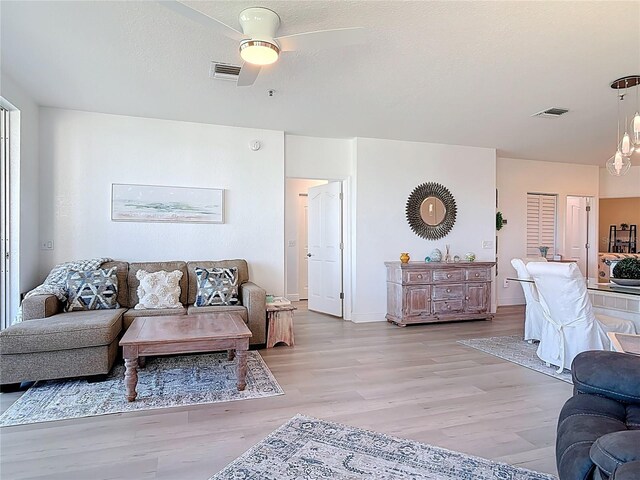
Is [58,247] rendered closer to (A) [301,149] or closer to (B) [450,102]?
(A) [301,149]

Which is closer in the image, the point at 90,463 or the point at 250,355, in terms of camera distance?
the point at 90,463

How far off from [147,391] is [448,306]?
418 cm

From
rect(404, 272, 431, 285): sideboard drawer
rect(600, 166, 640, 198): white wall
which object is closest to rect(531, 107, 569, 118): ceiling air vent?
rect(404, 272, 431, 285): sideboard drawer

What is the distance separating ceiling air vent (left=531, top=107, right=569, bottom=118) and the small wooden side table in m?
3.71

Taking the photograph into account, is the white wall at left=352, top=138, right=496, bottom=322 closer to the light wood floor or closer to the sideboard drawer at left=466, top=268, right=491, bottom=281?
the sideboard drawer at left=466, top=268, right=491, bottom=281

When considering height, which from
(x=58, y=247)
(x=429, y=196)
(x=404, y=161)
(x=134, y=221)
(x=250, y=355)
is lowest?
(x=250, y=355)

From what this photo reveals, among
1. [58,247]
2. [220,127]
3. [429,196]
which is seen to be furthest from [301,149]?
[58,247]

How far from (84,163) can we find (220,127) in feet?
5.54

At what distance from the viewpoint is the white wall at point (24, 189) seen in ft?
12.9

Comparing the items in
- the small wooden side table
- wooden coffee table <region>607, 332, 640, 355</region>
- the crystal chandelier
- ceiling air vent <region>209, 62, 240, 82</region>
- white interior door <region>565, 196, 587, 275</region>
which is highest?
ceiling air vent <region>209, 62, 240, 82</region>

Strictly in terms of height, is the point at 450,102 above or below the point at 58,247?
above

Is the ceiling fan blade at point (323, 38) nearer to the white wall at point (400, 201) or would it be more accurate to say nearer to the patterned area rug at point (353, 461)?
the patterned area rug at point (353, 461)

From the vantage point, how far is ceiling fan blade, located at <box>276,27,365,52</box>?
235 centimetres

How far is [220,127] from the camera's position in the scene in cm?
518
